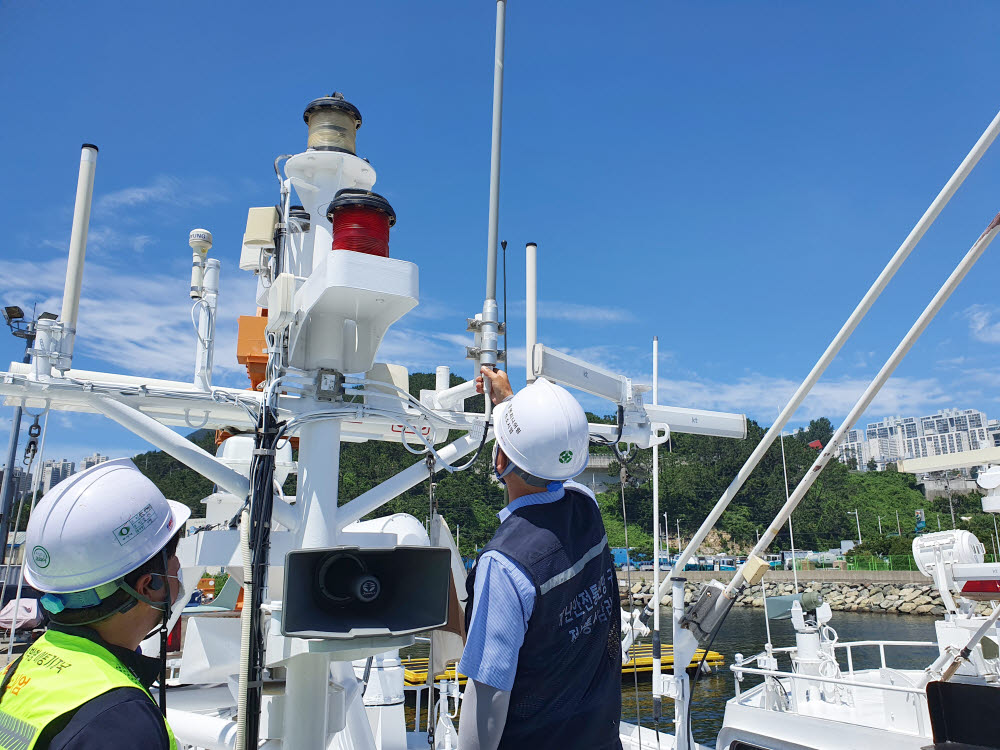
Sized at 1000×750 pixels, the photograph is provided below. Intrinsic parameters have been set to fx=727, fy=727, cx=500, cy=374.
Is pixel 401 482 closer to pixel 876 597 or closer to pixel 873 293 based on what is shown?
pixel 873 293

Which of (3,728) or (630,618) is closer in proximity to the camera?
(3,728)

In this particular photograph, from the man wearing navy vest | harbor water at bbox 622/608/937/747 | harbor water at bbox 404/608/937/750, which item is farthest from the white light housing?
harbor water at bbox 622/608/937/747

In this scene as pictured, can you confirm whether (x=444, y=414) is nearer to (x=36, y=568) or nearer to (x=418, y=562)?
(x=418, y=562)

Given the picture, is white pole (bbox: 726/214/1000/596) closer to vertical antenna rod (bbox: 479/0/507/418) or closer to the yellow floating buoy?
vertical antenna rod (bbox: 479/0/507/418)

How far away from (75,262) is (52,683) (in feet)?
10.8

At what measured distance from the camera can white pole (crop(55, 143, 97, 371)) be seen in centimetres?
417

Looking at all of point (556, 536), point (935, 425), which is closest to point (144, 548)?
point (556, 536)

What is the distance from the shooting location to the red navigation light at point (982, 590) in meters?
8.41

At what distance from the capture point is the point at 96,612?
1.77 m

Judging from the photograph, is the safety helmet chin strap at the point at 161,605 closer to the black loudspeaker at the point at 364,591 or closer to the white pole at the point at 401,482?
the black loudspeaker at the point at 364,591

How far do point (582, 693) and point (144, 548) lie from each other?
139 centimetres

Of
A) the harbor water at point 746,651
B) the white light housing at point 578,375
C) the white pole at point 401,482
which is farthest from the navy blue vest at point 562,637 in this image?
the harbor water at point 746,651

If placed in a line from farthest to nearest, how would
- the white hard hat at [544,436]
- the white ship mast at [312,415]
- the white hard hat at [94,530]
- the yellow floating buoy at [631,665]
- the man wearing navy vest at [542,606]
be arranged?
the yellow floating buoy at [631,665] < the white ship mast at [312,415] < the white hard hat at [544,436] < the man wearing navy vest at [542,606] < the white hard hat at [94,530]

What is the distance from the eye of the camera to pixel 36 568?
173cm
